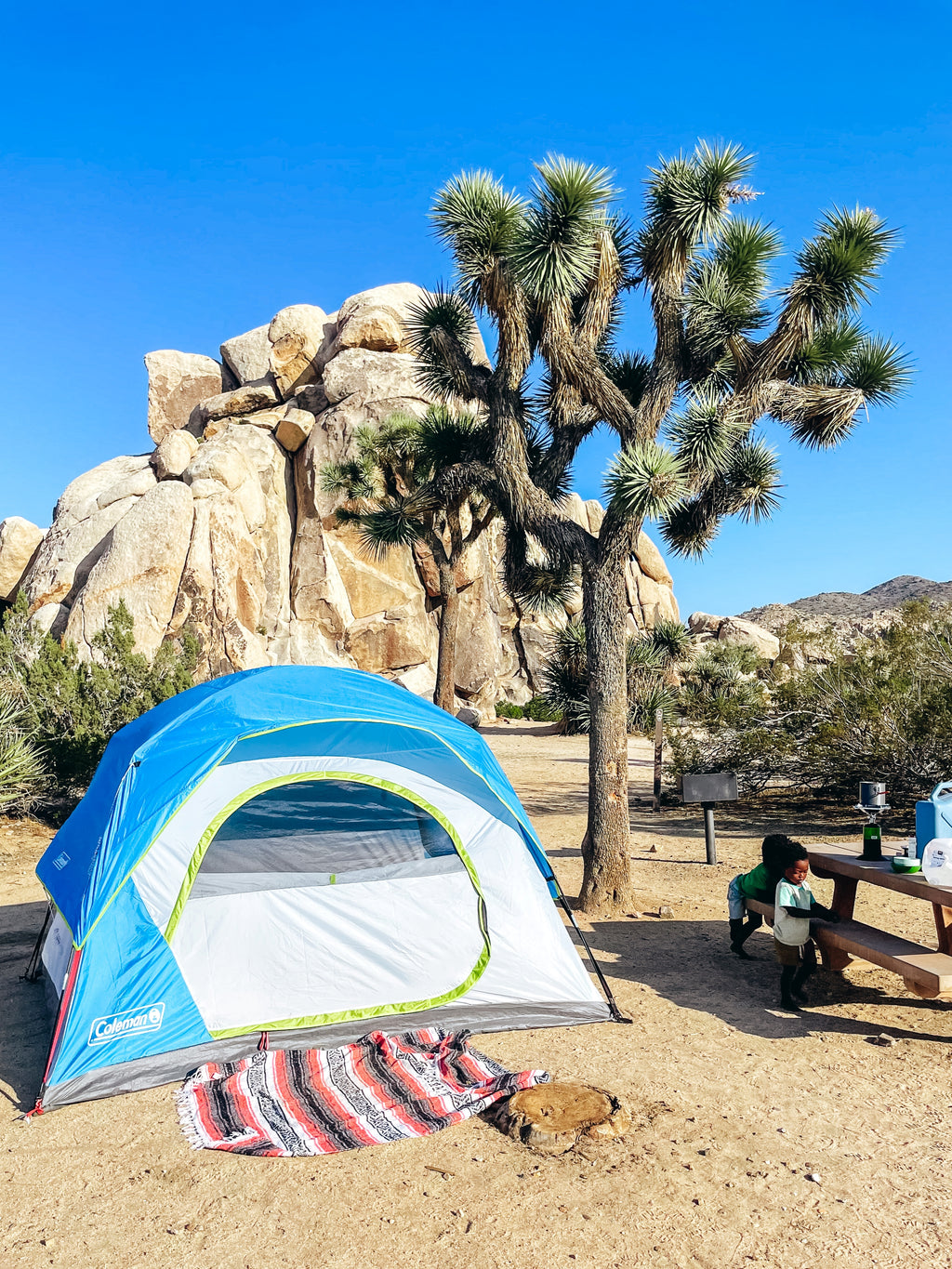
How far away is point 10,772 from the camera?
33.5 ft

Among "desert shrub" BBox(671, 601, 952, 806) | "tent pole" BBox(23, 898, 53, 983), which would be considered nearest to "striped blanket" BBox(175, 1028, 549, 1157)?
"tent pole" BBox(23, 898, 53, 983)

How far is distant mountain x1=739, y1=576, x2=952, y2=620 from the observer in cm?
5484

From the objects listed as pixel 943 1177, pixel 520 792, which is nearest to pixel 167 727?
pixel 943 1177

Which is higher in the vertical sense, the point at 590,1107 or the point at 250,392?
the point at 250,392

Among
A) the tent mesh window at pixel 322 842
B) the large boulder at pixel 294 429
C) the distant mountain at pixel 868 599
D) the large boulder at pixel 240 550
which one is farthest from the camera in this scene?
the distant mountain at pixel 868 599

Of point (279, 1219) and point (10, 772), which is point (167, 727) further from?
point (10, 772)

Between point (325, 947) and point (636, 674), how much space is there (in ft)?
42.1

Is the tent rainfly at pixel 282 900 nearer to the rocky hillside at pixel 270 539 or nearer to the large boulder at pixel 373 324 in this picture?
the rocky hillside at pixel 270 539

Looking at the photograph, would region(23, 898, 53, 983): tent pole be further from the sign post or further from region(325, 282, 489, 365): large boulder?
region(325, 282, 489, 365): large boulder

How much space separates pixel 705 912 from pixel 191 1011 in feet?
14.2

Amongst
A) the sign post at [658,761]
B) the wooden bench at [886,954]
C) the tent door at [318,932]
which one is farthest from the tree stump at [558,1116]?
the sign post at [658,761]

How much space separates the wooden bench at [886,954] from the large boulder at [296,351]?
91.4 ft

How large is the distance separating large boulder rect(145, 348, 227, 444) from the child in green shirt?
30283 mm

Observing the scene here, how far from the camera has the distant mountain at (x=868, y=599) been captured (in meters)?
54.8
